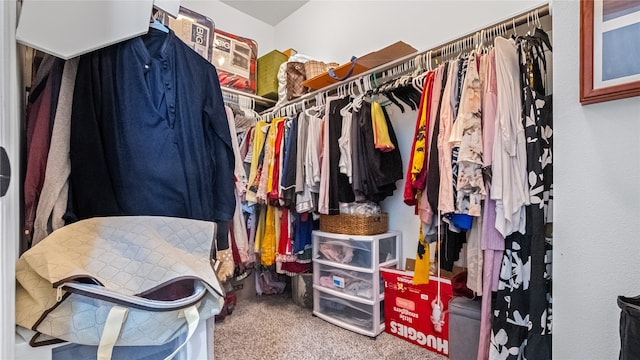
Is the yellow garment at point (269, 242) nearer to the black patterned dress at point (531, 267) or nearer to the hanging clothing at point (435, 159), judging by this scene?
the hanging clothing at point (435, 159)

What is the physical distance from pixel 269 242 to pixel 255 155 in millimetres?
654

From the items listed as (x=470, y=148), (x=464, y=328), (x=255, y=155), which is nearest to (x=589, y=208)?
(x=470, y=148)

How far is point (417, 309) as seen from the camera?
1.63m

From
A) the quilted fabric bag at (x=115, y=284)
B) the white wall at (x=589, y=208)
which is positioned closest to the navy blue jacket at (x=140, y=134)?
the quilted fabric bag at (x=115, y=284)

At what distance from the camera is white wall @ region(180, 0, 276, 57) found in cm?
256

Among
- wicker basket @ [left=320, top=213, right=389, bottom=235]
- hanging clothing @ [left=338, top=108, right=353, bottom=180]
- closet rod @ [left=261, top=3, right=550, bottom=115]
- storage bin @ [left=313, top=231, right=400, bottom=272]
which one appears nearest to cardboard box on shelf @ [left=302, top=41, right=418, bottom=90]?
closet rod @ [left=261, top=3, right=550, bottom=115]

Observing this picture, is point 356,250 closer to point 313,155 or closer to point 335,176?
point 335,176

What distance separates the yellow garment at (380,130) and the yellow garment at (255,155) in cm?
90

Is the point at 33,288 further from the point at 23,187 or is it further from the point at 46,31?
the point at 46,31

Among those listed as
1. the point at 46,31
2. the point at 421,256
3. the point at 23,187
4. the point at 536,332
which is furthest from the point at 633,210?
the point at 23,187

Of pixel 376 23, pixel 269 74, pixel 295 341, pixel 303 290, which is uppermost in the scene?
Answer: pixel 376 23

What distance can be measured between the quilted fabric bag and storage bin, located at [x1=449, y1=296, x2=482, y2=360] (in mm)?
1103

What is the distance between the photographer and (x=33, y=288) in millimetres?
468

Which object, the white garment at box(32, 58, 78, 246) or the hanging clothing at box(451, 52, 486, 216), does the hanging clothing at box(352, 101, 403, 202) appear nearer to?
the hanging clothing at box(451, 52, 486, 216)
